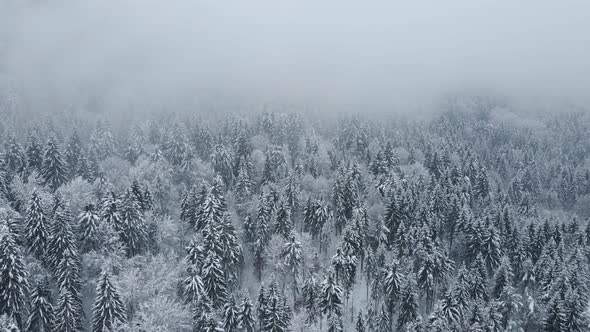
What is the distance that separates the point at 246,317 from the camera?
178 feet

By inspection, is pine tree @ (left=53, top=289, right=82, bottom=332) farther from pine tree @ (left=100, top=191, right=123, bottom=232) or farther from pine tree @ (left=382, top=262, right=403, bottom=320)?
pine tree @ (left=382, top=262, right=403, bottom=320)

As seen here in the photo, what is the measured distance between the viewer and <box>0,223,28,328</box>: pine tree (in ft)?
152

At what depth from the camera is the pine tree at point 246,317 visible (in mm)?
54084

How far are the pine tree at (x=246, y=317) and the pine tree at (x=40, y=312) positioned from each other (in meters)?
21.6

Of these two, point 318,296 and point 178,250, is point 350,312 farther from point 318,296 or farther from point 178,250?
point 178,250

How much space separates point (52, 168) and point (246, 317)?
57.5 metres

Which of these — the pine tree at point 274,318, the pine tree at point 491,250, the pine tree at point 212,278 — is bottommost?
the pine tree at point 491,250

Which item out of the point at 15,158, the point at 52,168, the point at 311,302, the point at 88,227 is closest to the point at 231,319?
the point at 311,302

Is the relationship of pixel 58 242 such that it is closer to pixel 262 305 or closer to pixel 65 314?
pixel 65 314

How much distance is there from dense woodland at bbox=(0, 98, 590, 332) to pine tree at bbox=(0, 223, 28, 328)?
140 millimetres

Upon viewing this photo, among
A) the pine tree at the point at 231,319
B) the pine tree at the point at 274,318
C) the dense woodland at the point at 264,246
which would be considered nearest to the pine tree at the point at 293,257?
the dense woodland at the point at 264,246

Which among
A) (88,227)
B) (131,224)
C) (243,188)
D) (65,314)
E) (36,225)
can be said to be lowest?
(243,188)

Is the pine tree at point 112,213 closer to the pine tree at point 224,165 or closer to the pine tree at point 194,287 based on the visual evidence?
the pine tree at point 194,287

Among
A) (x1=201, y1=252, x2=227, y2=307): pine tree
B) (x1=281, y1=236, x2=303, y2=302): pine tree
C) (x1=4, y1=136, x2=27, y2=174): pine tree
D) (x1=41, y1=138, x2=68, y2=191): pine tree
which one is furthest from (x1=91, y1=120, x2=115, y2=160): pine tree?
(x1=281, y1=236, x2=303, y2=302): pine tree
